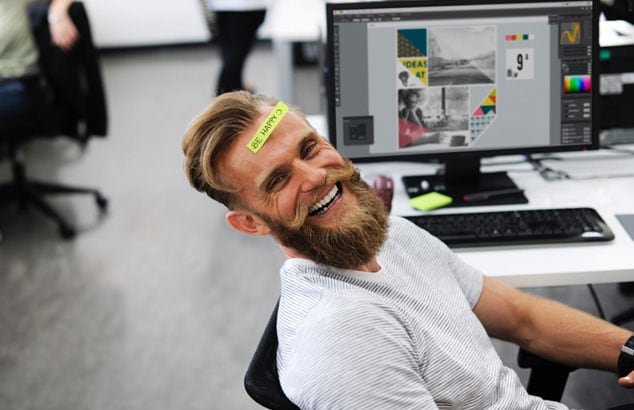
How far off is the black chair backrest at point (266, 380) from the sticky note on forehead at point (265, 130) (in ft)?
0.97

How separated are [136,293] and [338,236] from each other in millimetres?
1806

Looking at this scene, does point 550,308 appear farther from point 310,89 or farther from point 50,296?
point 310,89

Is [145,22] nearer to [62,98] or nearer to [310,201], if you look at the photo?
[62,98]

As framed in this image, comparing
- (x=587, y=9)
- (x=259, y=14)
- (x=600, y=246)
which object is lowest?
(x=600, y=246)

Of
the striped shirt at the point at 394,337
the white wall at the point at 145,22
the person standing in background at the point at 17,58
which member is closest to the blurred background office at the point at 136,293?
the person standing in background at the point at 17,58

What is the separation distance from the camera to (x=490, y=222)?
5.49ft

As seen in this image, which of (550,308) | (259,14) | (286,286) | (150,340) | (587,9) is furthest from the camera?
(259,14)

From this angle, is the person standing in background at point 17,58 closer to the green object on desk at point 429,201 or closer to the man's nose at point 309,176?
the green object on desk at point 429,201

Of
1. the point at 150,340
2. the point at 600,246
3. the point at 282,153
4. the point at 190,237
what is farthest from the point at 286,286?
the point at 190,237

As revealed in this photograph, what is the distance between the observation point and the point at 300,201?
119cm

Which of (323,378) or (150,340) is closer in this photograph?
(323,378)

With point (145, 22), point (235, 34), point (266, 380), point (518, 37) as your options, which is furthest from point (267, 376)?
Result: point (145, 22)

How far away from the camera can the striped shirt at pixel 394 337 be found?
3.34 ft

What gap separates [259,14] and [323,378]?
9.87 feet
